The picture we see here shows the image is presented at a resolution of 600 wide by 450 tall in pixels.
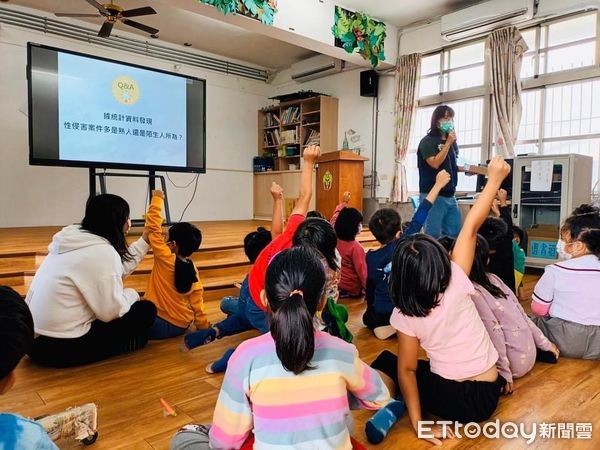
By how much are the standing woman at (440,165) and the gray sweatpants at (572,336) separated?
971mm

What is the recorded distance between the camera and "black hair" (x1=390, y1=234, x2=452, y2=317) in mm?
1199

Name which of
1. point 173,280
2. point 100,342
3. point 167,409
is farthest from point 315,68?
point 167,409

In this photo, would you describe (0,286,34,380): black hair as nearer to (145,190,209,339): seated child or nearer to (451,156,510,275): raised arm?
(451,156,510,275): raised arm

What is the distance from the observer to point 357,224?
2855 mm

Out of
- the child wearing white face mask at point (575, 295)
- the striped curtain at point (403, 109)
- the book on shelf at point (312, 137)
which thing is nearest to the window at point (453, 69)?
the striped curtain at point (403, 109)

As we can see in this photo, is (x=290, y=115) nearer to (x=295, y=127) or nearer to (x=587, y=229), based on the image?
(x=295, y=127)

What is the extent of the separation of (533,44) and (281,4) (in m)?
2.92

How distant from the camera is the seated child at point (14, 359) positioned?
671mm

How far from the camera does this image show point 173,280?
2.23 metres

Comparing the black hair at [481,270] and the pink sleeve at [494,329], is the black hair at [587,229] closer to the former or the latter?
the black hair at [481,270]

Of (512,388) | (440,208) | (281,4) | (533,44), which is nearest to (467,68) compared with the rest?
(533,44)

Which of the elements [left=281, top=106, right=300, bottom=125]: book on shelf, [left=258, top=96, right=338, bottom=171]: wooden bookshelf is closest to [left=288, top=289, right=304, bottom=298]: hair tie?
[left=258, top=96, right=338, bottom=171]: wooden bookshelf

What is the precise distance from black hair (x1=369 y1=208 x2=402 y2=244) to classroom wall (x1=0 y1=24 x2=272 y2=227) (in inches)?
183

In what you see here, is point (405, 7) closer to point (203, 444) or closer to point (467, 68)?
point (467, 68)
